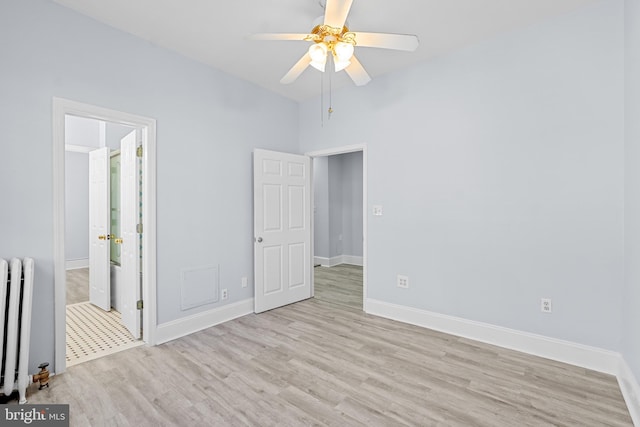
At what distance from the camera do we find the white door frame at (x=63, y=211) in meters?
2.32

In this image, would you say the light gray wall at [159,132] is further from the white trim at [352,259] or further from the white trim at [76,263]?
the white trim at [76,263]

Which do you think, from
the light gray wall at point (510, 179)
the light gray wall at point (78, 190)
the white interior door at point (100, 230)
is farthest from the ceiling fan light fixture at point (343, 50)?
the light gray wall at point (78, 190)

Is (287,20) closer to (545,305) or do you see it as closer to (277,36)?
(277,36)

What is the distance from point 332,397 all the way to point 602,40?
11.1ft

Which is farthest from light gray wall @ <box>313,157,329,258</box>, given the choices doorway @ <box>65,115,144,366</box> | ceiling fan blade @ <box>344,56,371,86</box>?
ceiling fan blade @ <box>344,56,371,86</box>

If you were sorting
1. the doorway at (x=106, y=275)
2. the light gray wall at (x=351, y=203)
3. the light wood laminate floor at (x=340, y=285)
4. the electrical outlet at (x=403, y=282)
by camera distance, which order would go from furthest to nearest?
the light gray wall at (x=351, y=203) < the light wood laminate floor at (x=340, y=285) < the electrical outlet at (x=403, y=282) < the doorway at (x=106, y=275)

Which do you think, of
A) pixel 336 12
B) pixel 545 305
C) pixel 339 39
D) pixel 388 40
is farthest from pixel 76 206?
pixel 545 305

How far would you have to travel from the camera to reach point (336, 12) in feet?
5.87

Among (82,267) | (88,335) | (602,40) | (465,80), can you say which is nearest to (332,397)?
(88,335)

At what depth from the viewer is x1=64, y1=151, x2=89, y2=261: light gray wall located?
6367 mm

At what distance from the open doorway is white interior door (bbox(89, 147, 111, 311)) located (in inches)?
136

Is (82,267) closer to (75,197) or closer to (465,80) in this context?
(75,197)

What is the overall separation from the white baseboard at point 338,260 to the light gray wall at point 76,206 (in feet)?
16.5

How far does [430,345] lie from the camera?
9.32 ft
